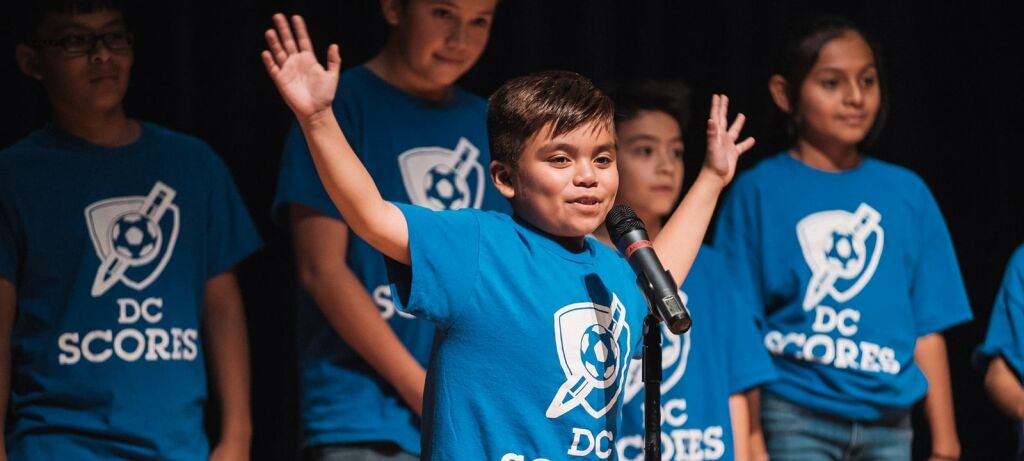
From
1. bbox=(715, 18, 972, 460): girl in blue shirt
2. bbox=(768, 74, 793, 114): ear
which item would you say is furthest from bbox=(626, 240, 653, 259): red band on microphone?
bbox=(768, 74, 793, 114): ear

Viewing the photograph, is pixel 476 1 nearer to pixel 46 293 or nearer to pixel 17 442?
pixel 46 293

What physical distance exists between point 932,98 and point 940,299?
0.74 m

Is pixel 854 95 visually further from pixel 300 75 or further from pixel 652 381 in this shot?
pixel 300 75

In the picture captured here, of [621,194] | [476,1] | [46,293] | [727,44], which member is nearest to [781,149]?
[727,44]

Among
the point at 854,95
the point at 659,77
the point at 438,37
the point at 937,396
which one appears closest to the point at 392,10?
the point at 438,37

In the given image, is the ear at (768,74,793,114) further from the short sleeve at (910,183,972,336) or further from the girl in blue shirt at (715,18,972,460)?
the short sleeve at (910,183,972,336)

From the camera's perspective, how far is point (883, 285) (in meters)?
3.21

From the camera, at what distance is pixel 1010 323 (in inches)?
132

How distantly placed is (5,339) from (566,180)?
111 cm

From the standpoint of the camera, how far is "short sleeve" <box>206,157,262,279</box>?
2.91 meters

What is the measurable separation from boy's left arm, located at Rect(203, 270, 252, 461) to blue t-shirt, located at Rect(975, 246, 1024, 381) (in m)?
1.70

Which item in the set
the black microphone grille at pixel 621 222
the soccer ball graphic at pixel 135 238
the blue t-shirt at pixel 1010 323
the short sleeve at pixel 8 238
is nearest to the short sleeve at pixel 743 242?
the blue t-shirt at pixel 1010 323

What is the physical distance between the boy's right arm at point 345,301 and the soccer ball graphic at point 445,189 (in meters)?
0.18

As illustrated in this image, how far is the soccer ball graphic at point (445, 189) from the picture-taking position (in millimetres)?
2848
